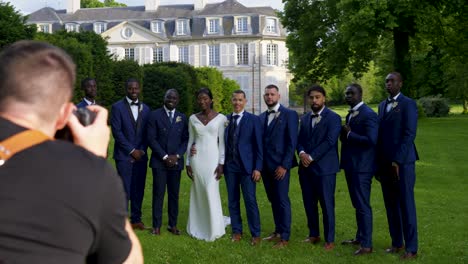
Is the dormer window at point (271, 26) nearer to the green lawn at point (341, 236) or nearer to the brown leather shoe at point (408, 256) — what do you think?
the green lawn at point (341, 236)

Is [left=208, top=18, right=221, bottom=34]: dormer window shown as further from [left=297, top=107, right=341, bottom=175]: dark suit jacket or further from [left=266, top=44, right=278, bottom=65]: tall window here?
[left=297, top=107, right=341, bottom=175]: dark suit jacket

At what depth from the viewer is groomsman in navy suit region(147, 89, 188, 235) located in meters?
10.3

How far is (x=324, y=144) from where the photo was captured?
942 centimetres

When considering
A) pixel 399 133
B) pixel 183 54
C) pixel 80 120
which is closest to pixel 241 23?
pixel 183 54

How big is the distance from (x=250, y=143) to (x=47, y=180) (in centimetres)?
792

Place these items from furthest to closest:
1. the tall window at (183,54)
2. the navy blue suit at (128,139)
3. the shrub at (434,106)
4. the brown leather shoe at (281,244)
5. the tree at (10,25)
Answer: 1. the tall window at (183,54)
2. the shrub at (434,106)
3. the tree at (10,25)
4. the navy blue suit at (128,139)
5. the brown leather shoe at (281,244)

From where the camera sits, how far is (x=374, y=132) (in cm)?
891

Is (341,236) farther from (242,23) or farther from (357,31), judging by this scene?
(242,23)

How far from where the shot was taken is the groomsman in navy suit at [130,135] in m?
10.4

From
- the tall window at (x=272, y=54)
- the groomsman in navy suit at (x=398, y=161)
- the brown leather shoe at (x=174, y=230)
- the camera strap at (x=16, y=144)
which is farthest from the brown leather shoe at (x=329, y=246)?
the tall window at (x=272, y=54)

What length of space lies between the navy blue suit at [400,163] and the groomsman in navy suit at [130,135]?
3.88 meters

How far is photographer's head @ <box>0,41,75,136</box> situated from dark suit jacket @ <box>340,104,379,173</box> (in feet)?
23.3

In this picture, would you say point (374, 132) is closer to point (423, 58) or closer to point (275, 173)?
point (275, 173)

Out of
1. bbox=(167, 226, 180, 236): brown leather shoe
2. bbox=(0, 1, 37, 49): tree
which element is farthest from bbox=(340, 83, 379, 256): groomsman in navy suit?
bbox=(0, 1, 37, 49): tree
